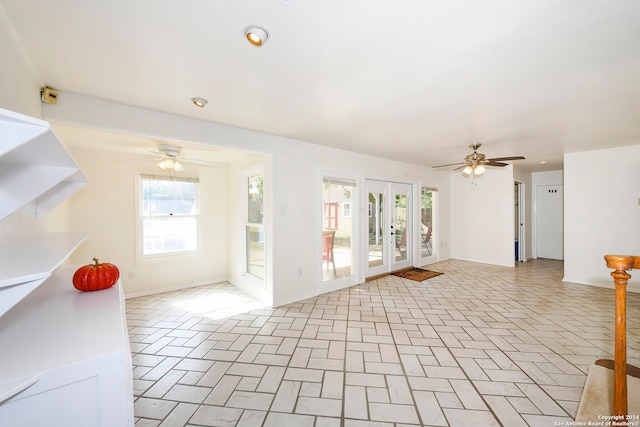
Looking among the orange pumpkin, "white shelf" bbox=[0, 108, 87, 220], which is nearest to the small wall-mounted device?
"white shelf" bbox=[0, 108, 87, 220]

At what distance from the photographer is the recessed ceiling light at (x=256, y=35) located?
147 cm

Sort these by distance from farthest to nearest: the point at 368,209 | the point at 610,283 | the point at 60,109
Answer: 1. the point at 368,209
2. the point at 610,283
3. the point at 60,109

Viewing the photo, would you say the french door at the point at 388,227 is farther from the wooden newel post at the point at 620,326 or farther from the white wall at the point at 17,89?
the white wall at the point at 17,89

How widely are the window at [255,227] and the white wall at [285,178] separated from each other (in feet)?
1.44

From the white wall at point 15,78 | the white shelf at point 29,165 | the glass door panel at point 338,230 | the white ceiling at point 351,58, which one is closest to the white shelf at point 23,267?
the white shelf at point 29,165

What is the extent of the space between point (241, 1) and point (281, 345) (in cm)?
275

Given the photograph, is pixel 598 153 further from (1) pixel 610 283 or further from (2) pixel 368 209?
(2) pixel 368 209

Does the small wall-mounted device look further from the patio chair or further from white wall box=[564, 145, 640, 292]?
white wall box=[564, 145, 640, 292]

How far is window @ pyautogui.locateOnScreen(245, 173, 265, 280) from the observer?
4.11 metres

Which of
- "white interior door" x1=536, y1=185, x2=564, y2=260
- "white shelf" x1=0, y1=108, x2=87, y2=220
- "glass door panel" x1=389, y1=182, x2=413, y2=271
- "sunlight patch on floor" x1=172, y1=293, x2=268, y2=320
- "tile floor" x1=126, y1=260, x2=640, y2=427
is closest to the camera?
"white shelf" x1=0, y1=108, x2=87, y2=220

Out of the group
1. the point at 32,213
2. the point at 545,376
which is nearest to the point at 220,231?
the point at 32,213

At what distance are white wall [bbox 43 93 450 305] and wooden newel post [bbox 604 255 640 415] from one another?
313 cm

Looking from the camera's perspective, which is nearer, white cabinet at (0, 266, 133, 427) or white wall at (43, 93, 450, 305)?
white cabinet at (0, 266, 133, 427)

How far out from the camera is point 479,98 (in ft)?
7.80
